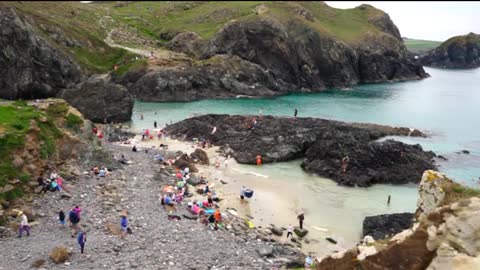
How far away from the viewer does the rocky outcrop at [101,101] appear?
70562 mm

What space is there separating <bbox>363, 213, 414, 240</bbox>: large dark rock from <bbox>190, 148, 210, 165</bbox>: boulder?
69.7ft

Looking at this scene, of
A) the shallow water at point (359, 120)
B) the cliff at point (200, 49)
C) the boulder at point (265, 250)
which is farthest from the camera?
the cliff at point (200, 49)

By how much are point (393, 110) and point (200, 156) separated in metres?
63.0

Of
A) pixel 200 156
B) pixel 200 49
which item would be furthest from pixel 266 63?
pixel 200 156

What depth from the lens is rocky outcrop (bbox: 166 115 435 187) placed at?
49778 mm

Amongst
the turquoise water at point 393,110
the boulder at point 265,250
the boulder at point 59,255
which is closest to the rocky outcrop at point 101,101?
the turquoise water at point 393,110

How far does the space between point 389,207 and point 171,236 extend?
22.5 meters

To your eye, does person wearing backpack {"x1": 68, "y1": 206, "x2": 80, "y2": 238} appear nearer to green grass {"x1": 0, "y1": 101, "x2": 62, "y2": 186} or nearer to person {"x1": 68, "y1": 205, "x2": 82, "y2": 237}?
person {"x1": 68, "y1": 205, "x2": 82, "y2": 237}

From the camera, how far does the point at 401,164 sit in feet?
170

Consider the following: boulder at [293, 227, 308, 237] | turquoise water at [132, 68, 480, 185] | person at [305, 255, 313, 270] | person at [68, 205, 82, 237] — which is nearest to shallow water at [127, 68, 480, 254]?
turquoise water at [132, 68, 480, 185]

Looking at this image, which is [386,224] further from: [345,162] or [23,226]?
[23,226]

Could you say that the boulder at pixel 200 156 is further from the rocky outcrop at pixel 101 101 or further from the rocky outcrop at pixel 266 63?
the rocky outcrop at pixel 266 63

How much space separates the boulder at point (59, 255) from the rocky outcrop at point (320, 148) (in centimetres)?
3020

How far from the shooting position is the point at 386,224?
3588 centimetres
